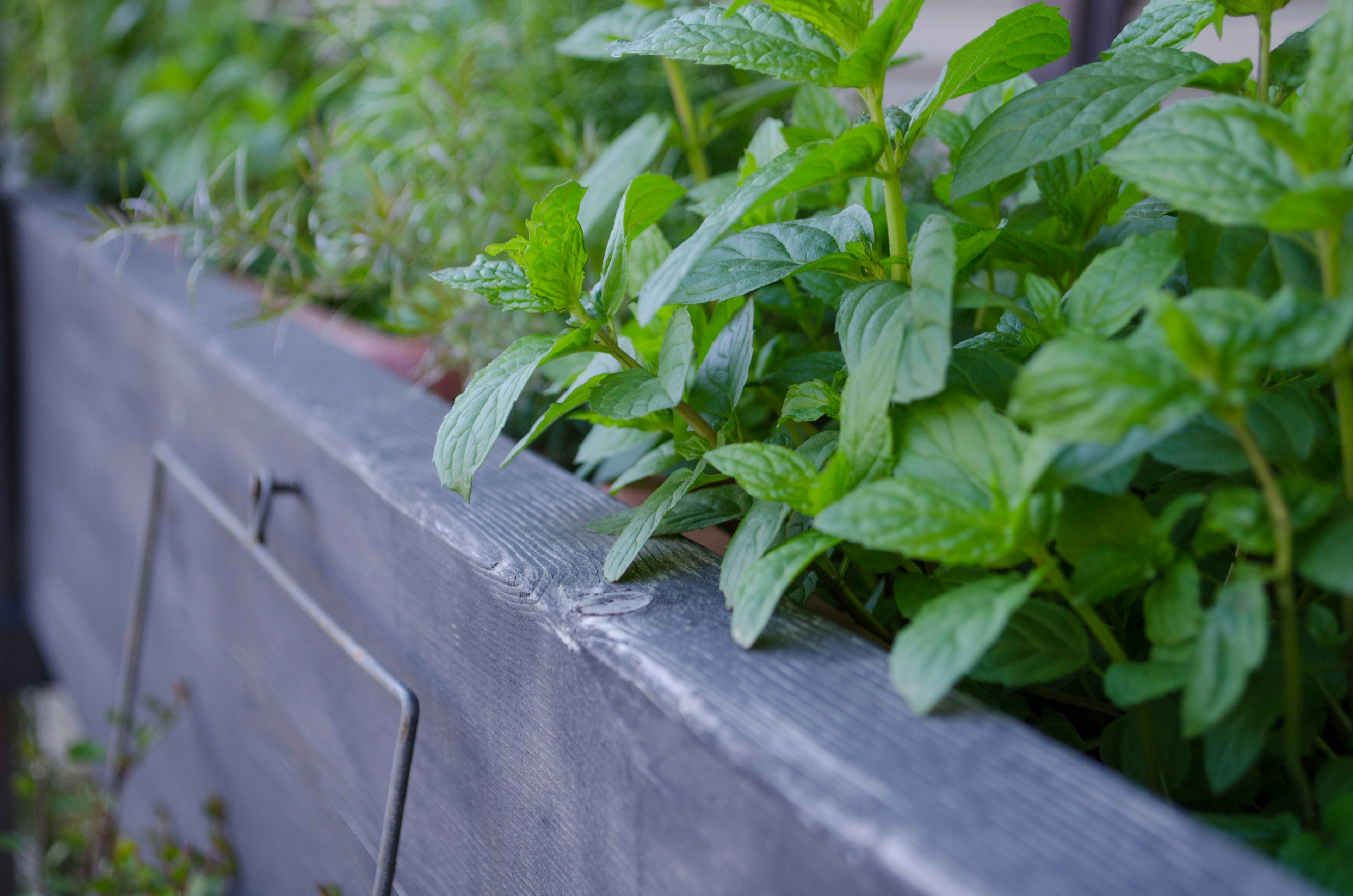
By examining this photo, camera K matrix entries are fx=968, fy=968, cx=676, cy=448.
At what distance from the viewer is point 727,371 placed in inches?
20.2

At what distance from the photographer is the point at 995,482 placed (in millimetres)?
366

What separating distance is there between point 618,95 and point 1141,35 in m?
0.70

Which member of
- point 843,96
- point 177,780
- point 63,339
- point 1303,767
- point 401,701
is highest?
point 843,96

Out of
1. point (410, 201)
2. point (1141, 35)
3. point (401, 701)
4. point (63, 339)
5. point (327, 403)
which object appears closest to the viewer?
point (1141, 35)

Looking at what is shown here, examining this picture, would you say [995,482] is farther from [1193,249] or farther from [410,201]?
[410,201]

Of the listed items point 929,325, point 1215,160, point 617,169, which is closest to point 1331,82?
point 1215,160

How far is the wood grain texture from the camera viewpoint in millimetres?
310

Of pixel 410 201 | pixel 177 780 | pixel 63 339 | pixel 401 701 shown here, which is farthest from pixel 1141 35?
pixel 63 339

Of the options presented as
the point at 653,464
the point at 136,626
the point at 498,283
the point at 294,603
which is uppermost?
the point at 498,283

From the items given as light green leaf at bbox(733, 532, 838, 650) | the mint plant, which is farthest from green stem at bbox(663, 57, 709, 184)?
light green leaf at bbox(733, 532, 838, 650)

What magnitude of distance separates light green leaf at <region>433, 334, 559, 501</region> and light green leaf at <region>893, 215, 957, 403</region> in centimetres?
17

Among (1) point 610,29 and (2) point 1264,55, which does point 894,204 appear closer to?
(2) point 1264,55

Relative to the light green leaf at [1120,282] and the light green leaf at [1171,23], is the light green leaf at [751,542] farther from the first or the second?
the light green leaf at [1171,23]

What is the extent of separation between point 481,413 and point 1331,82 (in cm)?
36
